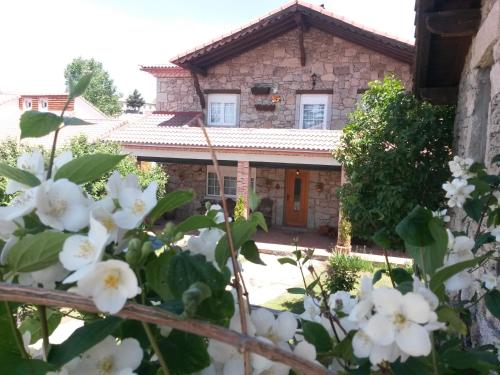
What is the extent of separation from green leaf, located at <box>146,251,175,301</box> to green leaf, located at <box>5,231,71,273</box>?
12 centimetres

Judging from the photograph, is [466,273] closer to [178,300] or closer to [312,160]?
[178,300]

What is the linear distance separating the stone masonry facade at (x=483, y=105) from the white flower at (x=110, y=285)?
84.7 inches

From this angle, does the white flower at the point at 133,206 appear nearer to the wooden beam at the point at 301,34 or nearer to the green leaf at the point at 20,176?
the green leaf at the point at 20,176

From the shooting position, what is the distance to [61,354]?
Answer: 524mm

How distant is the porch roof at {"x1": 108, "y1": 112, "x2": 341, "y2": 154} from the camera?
9453mm

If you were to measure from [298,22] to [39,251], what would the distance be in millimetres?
10393

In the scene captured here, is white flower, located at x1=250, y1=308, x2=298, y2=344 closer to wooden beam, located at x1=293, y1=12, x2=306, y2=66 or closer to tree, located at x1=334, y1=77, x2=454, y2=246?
tree, located at x1=334, y1=77, x2=454, y2=246

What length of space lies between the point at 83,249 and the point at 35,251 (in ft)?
0.21

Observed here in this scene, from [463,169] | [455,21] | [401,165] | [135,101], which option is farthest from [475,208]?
[135,101]

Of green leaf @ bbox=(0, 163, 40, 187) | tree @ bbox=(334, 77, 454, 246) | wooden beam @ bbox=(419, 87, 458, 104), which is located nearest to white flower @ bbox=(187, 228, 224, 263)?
green leaf @ bbox=(0, 163, 40, 187)

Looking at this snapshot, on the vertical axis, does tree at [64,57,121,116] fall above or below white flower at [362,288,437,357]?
above

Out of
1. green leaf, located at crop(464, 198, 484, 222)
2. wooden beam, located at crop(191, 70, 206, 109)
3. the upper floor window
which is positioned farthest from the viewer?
the upper floor window

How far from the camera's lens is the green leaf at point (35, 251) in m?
0.52

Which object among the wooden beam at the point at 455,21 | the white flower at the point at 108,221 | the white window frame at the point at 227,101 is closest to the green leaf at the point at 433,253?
the white flower at the point at 108,221
